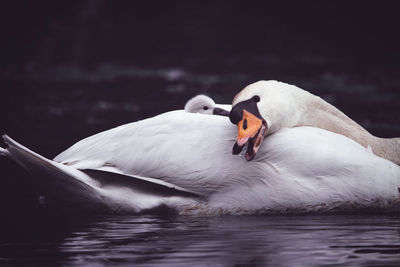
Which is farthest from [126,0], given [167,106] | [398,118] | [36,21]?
[398,118]

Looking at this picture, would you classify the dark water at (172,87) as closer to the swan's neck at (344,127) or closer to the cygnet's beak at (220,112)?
the swan's neck at (344,127)

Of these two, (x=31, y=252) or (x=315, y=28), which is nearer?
(x=31, y=252)

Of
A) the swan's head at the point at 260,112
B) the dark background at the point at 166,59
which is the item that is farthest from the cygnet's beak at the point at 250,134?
the dark background at the point at 166,59

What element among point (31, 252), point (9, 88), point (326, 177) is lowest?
point (31, 252)

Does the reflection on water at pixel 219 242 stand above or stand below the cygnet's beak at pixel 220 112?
below

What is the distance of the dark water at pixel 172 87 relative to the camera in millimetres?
5887

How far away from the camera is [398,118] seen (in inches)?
478

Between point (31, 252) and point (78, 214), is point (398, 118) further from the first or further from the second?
point (31, 252)

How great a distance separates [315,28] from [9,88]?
10686 millimetres

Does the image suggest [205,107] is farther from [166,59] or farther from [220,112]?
[166,59]

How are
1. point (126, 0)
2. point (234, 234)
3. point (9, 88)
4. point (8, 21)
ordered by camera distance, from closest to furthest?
point (234, 234) → point (9, 88) → point (8, 21) → point (126, 0)

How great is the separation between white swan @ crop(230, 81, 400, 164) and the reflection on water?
0.56m

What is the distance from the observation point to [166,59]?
67.2ft

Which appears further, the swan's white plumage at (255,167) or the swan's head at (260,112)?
the swan's white plumage at (255,167)
